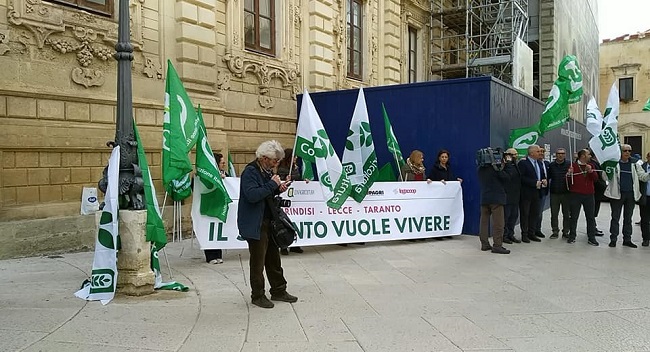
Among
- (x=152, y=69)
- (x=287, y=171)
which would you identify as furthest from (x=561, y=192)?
(x=152, y=69)

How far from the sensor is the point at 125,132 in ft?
19.4

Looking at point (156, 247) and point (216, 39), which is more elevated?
point (216, 39)

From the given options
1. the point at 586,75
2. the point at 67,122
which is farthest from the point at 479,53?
the point at 67,122

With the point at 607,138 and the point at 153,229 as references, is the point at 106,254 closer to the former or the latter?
the point at 153,229

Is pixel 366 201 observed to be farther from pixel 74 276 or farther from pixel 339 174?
pixel 74 276

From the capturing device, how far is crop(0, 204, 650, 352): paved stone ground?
179 inches

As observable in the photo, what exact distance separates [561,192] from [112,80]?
8694 mm

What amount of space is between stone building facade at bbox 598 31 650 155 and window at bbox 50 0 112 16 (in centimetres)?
4055

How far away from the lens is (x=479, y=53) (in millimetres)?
23531

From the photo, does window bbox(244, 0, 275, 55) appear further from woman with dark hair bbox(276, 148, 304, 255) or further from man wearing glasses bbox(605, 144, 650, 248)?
man wearing glasses bbox(605, 144, 650, 248)

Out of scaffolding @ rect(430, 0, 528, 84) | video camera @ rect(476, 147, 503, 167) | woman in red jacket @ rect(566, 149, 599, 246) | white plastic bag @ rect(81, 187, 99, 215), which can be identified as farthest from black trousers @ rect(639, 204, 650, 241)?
scaffolding @ rect(430, 0, 528, 84)

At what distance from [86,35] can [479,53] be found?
60.5ft

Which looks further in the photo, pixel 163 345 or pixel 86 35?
pixel 86 35

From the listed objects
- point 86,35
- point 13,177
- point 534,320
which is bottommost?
point 534,320
